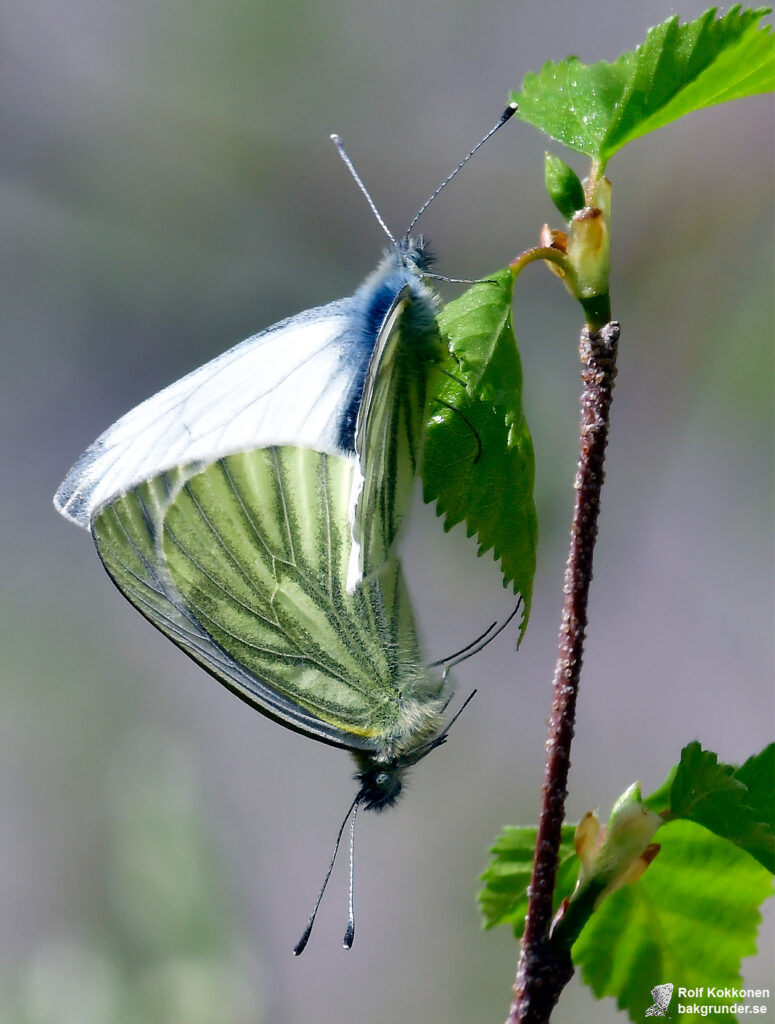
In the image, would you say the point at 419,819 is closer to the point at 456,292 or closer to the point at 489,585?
the point at 489,585

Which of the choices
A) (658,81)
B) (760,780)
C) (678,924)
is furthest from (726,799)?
(658,81)

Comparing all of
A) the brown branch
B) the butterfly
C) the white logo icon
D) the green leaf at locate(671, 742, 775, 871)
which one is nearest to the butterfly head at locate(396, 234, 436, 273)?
the butterfly

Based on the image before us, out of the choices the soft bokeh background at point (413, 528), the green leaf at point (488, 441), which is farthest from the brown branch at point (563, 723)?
the soft bokeh background at point (413, 528)

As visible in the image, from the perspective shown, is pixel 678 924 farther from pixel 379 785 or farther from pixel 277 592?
pixel 277 592

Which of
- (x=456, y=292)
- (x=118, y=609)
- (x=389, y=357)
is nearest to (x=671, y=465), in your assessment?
(x=456, y=292)

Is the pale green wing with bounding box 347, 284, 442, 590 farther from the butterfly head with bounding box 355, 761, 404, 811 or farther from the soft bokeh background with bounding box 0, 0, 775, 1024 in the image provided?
the soft bokeh background with bounding box 0, 0, 775, 1024
